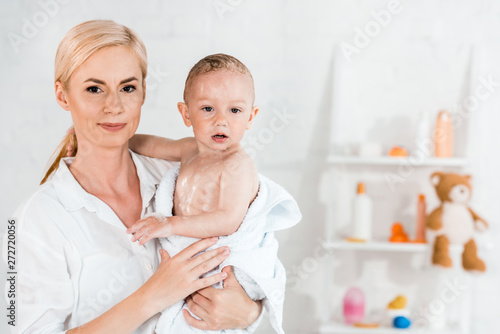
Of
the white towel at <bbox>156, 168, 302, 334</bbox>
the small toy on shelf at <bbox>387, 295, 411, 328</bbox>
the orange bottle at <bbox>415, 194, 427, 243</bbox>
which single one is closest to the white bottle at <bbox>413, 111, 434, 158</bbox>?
the orange bottle at <bbox>415, 194, 427, 243</bbox>

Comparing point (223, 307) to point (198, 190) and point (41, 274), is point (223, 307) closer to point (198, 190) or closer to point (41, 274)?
point (198, 190)

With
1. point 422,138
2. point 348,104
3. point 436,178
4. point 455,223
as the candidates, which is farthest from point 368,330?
point 348,104

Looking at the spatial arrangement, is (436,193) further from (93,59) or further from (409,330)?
(93,59)


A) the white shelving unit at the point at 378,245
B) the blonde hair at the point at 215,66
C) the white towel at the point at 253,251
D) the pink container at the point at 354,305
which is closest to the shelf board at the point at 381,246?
the white shelving unit at the point at 378,245

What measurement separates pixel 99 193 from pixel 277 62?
4.50 feet

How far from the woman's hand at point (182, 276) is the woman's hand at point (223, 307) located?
0.03 metres

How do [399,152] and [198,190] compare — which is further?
[399,152]

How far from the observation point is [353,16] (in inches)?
95.7

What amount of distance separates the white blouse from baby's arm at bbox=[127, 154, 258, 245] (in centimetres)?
10

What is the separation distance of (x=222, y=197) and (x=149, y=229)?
0.17m

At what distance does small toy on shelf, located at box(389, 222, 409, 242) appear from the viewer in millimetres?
2316

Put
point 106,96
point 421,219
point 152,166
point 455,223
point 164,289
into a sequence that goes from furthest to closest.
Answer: point 421,219, point 455,223, point 152,166, point 106,96, point 164,289

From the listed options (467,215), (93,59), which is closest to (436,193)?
(467,215)

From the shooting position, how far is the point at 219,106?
1187mm
